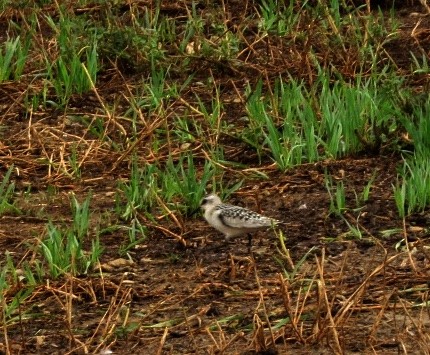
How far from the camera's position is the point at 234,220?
6.34 metres

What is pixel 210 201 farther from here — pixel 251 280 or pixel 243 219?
pixel 251 280

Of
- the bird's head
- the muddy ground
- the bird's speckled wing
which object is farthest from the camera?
the bird's head

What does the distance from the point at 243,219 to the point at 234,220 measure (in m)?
0.05

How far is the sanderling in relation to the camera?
249 inches

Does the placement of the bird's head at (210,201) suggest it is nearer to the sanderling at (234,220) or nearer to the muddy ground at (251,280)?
the sanderling at (234,220)

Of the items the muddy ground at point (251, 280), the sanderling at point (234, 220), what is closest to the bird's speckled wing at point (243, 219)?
the sanderling at point (234, 220)

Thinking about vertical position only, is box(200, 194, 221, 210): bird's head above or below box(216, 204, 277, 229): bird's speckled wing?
Result: below

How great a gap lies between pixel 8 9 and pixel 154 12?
3.57 feet

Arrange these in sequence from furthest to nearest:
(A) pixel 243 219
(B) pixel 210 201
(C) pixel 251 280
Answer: (B) pixel 210 201 < (A) pixel 243 219 < (C) pixel 251 280

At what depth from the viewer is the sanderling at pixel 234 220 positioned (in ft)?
20.7

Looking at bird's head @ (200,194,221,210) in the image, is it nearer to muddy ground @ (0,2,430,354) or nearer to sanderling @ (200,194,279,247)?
sanderling @ (200,194,279,247)

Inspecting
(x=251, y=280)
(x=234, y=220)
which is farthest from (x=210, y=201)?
(x=251, y=280)

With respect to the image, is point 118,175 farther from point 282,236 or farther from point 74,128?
point 282,236

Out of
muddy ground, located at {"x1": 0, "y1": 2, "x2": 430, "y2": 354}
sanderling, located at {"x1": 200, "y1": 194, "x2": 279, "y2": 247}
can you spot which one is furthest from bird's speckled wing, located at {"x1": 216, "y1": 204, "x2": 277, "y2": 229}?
muddy ground, located at {"x1": 0, "y1": 2, "x2": 430, "y2": 354}
